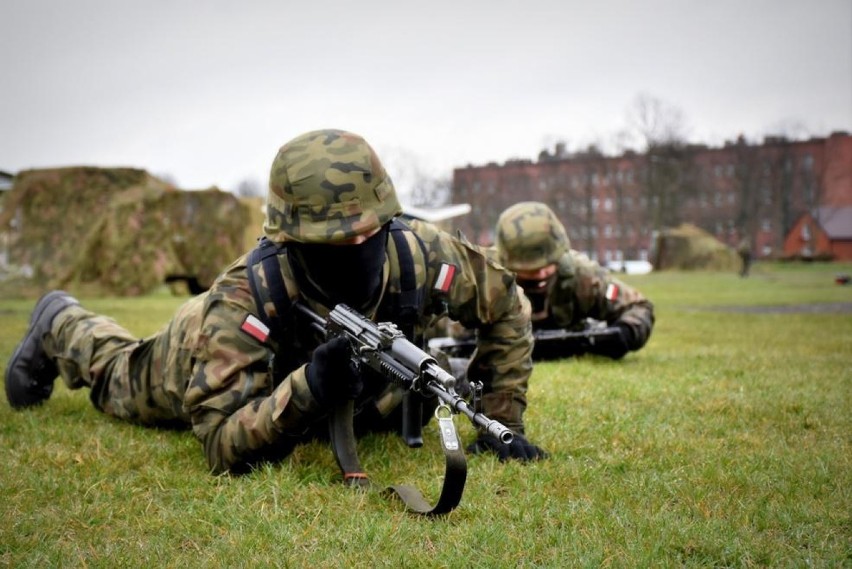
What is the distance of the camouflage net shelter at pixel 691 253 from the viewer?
139 feet

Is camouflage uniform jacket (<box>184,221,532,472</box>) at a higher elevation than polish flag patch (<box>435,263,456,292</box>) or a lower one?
lower

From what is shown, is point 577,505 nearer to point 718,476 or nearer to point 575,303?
point 718,476

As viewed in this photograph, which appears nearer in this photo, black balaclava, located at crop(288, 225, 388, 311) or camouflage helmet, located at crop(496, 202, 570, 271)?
black balaclava, located at crop(288, 225, 388, 311)

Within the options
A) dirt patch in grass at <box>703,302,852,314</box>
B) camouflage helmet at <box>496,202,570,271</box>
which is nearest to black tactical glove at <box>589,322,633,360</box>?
camouflage helmet at <box>496,202,570,271</box>

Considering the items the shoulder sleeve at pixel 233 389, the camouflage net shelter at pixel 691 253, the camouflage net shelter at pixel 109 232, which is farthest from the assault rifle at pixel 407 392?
the camouflage net shelter at pixel 691 253

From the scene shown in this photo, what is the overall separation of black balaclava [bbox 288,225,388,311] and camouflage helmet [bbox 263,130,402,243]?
98 mm

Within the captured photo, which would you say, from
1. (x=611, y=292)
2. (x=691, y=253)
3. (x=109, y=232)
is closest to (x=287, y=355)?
(x=611, y=292)

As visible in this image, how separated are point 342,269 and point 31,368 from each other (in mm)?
2730

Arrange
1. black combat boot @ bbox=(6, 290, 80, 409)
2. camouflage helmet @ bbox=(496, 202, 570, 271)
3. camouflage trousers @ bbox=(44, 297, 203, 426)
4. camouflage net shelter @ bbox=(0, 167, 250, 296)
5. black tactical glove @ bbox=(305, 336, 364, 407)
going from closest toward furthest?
black tactical glove @ bbox=(305, 336, 364, 407)
camouflage trousers @ bbox=(44, 297, 203, 426)
black combat boot @ bbox=(6, 290, 80, 409)
camouflage helmet @ bbox=(496, 202, 570, 271)
camouflage net shelter @ bbox=(0, 167, 250, 296)

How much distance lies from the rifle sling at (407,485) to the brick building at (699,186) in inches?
2079

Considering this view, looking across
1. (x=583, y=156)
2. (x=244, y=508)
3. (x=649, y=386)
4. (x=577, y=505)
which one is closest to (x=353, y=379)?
(x=244, y=508)

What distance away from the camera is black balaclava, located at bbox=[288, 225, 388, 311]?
3.51 m

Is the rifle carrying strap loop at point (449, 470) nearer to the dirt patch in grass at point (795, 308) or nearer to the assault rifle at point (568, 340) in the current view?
the assault rifle at point (568, 340)

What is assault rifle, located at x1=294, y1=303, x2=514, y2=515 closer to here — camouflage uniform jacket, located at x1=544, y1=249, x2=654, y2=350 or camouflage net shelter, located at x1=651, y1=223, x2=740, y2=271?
camouflage uniform jacket, located at x1=544, y1=249, x2=654, y2=350
